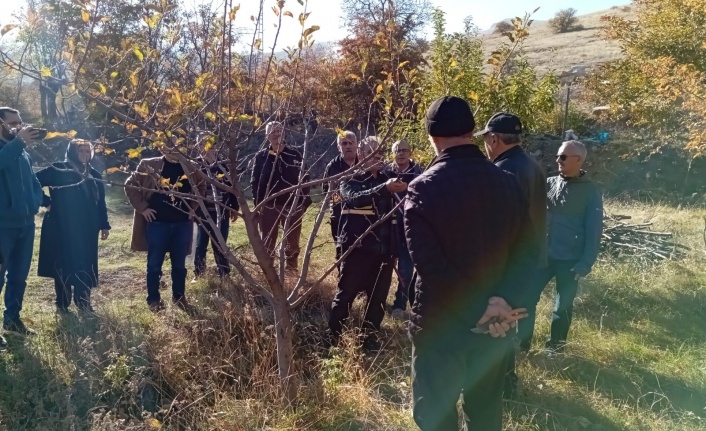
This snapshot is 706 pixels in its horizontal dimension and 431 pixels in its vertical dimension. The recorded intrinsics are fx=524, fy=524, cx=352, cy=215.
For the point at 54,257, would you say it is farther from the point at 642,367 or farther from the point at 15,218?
the point at 642,367

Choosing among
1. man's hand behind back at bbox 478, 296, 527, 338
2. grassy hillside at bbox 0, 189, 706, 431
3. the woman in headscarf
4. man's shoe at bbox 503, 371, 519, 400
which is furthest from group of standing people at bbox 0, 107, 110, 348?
man's shoe at bbox 503, 371, 519, 400

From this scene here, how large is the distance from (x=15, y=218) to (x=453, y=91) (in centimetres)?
419

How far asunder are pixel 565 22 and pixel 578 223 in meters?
45.1


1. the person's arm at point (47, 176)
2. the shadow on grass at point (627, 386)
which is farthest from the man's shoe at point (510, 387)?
the person's arm at point (47, 176)

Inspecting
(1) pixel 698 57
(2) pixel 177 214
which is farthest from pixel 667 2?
(2) pixel 177 214

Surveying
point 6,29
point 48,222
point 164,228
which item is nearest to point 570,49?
point 164,228

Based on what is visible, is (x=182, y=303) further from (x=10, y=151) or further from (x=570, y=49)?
(x=570, y=49)

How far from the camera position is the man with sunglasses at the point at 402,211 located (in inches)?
176

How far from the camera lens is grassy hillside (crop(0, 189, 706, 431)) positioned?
10.3ft

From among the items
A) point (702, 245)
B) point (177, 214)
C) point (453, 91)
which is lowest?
point (702, 245)

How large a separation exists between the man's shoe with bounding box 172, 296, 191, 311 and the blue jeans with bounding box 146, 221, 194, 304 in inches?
1.2

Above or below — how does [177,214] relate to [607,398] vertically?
above

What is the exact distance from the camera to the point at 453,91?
5.44 meters

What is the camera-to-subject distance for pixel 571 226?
402 cm
